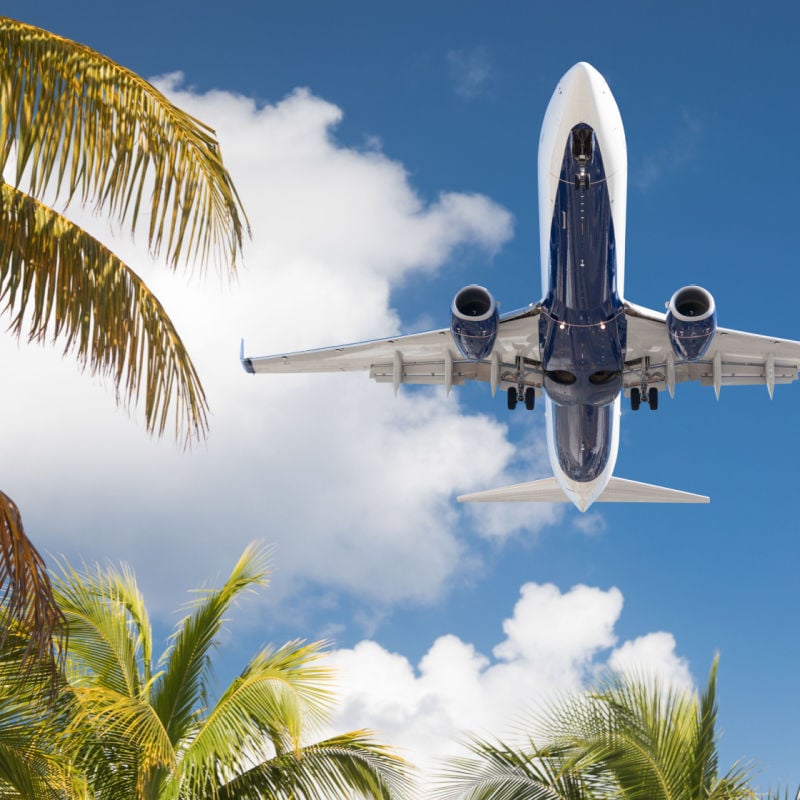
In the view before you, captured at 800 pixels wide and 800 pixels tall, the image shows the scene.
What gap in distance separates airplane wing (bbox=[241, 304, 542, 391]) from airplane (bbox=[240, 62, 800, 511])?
40 mm

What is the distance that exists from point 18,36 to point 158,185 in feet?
3.33

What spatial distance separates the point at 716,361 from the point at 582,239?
29.3 ft

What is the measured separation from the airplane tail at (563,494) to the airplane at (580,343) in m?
0.05

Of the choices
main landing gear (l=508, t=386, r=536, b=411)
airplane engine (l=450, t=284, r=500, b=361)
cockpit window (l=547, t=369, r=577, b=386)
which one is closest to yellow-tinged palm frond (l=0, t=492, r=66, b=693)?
airplane engine (l=450, t=284, r=500, b=361)

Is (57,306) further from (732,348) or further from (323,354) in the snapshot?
(732,348)

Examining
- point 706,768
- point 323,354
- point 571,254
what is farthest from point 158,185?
point 323,354

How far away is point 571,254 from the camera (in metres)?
20.9

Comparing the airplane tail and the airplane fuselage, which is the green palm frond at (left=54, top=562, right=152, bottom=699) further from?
the airplane tail

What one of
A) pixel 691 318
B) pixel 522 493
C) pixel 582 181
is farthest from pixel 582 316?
pixel 522 493

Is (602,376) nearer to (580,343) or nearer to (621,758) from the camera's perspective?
(580,343)

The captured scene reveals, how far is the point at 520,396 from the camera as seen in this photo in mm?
27438

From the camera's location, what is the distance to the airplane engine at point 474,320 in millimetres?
22328

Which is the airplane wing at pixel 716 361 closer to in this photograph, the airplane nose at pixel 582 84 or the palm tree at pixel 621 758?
the airplane nose at pixel 582 84

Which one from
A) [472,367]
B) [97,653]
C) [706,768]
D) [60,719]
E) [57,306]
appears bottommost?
[60,719]
